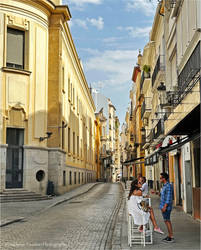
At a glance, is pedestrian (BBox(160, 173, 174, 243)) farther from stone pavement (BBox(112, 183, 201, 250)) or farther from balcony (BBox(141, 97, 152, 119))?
balcony (BBox(141, 97, 152, 119))

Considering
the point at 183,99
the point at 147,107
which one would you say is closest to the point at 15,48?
the point at 147,107

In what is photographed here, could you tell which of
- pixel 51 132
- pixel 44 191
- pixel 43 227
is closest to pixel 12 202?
pixel 44 191

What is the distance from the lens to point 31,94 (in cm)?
Result: 2511

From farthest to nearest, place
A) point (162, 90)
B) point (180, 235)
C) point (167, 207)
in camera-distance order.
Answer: point (162, 90) < point (180, 235) < point (167, 207)

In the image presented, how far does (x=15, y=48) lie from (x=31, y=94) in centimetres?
311

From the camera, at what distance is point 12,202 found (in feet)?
69.9

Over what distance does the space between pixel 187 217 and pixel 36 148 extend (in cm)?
1308

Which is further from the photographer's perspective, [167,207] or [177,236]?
[177,236]

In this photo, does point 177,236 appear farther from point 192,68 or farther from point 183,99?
point 192,68

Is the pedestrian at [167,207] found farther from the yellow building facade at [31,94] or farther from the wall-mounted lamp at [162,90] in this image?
the yellow building facade at [31,94]

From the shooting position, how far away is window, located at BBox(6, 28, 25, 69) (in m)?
24.6

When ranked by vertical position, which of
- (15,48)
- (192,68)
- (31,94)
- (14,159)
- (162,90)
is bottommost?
(14,159)

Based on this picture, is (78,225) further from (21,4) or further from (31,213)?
(21,4)

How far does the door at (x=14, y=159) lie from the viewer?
23703 mm
